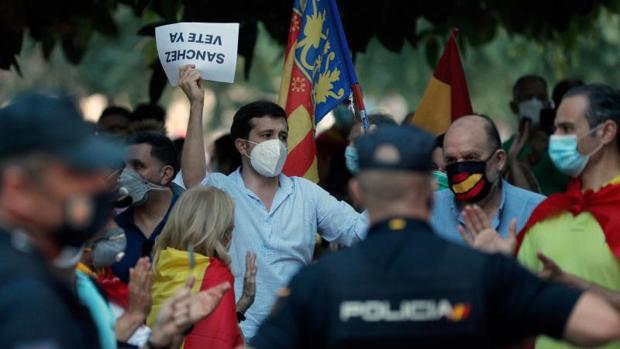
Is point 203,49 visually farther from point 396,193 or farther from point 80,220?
point 80,220

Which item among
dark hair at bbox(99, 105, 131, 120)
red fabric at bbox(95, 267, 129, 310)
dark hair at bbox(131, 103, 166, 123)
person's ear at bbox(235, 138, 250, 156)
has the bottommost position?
dark hair at bbox(131, 103, 166, 123)

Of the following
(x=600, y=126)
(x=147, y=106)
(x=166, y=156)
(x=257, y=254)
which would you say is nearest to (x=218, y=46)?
(x=166, y=156)

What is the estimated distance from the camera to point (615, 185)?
6215 mm

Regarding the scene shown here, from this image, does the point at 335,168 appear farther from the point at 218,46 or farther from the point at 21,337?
the point at 21,337

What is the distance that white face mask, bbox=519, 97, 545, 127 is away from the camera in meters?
11.3

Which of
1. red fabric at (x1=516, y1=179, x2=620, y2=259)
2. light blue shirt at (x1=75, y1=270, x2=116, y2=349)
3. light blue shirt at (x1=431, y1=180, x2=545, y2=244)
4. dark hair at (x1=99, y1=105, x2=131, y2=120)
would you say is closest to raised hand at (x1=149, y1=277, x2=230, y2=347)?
light blue shirt at (x1=75, y1=270, x2=116, y2=349)

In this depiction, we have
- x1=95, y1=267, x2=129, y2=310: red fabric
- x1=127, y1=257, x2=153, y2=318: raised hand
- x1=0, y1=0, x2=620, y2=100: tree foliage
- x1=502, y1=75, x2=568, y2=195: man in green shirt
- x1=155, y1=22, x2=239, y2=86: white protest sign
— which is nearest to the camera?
x1=127, y1=257, x2=153, y2=318: raised hand

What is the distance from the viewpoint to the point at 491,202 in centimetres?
746

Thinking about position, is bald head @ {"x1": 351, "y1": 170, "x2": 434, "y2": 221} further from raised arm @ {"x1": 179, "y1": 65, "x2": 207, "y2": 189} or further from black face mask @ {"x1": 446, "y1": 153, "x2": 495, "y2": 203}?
raised arm @ {"x1": 179, "y1": 65, "x2": 207, "y2": 189}

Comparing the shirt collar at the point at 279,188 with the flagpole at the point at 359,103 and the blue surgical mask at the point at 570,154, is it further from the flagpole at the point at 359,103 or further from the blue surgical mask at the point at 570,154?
the blue surgical mask at the point at 570,154

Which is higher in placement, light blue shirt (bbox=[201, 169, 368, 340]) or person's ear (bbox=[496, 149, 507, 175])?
person's ear (bbox=[496, 149, 507, 175])

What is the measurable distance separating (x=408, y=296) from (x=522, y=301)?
0.35 metres

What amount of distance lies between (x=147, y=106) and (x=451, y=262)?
25.6ft

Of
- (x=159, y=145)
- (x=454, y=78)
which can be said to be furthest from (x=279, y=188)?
(x=454, y=78)
